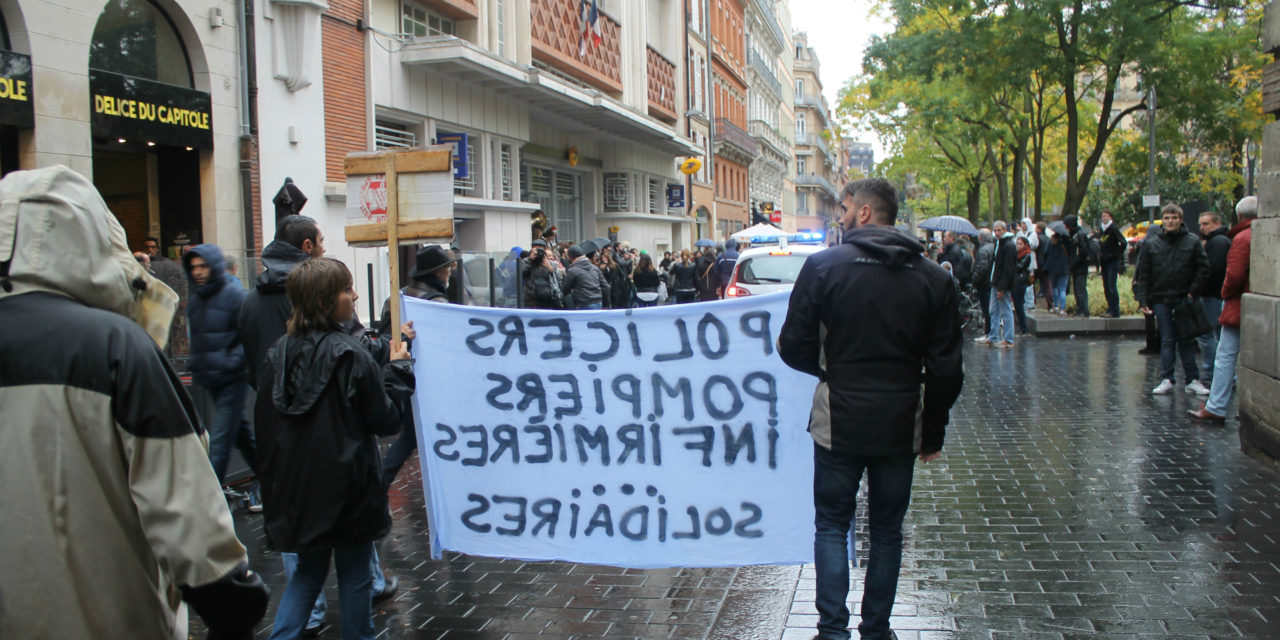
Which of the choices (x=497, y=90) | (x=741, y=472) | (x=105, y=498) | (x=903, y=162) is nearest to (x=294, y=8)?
(x=497, y=90)

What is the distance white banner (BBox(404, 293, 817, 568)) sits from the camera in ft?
14.7

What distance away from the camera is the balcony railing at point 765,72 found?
188 feet

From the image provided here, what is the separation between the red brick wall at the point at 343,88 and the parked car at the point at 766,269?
578 centimetres

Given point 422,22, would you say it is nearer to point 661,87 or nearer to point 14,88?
point 14,88

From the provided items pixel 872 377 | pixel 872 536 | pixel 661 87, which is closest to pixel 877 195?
pixel 872 377

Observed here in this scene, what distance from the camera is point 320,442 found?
3.54 metres

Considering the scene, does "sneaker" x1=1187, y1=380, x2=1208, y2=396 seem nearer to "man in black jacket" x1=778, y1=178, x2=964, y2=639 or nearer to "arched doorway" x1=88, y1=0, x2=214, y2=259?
"man in black jacket" x1=778, y1=178, x2=964, y2=639

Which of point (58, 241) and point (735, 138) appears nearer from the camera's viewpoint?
point (58, 241)

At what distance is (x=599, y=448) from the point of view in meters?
4.67

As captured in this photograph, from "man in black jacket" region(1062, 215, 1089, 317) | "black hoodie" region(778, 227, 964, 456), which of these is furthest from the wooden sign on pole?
"man in black jacket" region(1062, 215, 1089, 317)

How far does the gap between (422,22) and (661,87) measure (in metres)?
14.9

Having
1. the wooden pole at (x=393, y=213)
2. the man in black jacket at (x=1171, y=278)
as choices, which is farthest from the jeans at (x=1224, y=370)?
the wooden pole at (x=393, y=213)

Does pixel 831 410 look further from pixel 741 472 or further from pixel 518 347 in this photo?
pixel 518 347

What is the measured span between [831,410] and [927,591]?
54.6 inches
